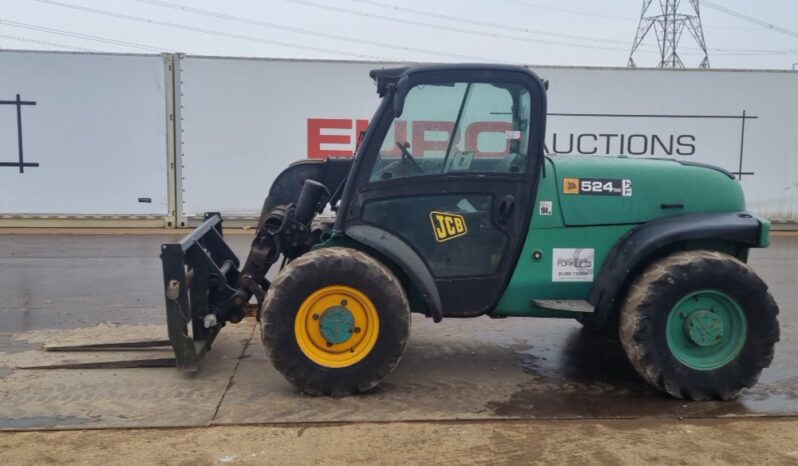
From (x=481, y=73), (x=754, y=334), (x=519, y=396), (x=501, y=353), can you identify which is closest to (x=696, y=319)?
(x=754, y=334)

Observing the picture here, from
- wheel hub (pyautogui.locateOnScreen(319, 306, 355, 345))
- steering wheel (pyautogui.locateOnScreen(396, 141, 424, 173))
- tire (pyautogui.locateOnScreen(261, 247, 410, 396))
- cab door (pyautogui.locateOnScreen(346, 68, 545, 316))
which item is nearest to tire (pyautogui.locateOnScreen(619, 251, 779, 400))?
cab door (pyautogui.locateOnScreen(346, 68, 545, 316))

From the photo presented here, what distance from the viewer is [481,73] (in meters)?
4.83

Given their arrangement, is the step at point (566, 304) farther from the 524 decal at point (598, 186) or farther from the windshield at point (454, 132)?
the windshield at point (454, 132)

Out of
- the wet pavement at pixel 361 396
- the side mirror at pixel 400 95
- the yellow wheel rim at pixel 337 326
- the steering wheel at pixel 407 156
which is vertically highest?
the side mirror at pixel 400 95

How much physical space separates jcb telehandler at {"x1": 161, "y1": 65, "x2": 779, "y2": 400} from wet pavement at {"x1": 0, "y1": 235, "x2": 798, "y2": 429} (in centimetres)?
25

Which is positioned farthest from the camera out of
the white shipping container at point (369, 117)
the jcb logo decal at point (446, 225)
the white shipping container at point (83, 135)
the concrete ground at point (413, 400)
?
the white shipping container at point (369, 117)

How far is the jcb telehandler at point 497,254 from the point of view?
4688mm

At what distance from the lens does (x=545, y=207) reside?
16.2ft

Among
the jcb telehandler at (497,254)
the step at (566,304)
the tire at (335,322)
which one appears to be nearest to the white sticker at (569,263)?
the jcb telehandler at (497,254)

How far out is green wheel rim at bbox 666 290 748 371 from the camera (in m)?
4.73

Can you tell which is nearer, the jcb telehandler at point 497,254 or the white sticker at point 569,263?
the jcb telehandler at point 497,254

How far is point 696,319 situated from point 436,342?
2240 mm

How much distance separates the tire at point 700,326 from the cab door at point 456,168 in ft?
3.10

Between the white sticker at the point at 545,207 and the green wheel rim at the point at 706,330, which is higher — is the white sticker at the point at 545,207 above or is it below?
above
